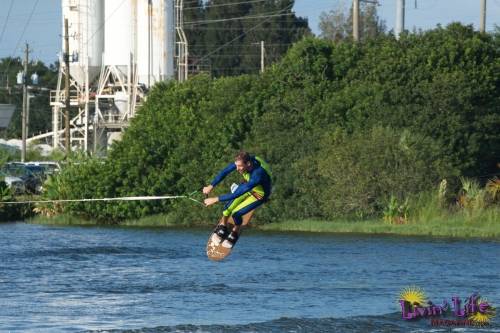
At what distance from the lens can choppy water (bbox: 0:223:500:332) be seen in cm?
2300

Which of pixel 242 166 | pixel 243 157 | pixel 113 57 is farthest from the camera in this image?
pixel 113 57

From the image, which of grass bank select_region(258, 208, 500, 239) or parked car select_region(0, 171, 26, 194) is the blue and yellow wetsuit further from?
parked car select_region(0, 171, 26, 194)

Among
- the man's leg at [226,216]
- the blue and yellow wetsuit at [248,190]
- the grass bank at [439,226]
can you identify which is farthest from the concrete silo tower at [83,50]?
the blue and yellow wetsuit at [248,190]

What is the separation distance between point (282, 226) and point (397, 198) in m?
4.53

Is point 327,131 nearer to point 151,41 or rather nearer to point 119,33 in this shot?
point 151,41

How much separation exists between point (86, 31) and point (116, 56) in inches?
108

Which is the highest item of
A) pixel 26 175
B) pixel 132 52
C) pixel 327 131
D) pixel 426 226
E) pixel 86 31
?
pixel 86 31

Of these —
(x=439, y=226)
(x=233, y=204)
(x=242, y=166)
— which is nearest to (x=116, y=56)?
(x=439, y=226)

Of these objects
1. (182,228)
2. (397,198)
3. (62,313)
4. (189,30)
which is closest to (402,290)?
(62,313)

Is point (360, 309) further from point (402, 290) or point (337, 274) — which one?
point (337, 274)

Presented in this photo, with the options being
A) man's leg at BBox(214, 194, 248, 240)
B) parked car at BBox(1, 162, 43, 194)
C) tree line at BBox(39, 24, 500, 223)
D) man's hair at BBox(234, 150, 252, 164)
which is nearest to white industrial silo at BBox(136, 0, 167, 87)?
parked car at BBox(1, 162, 43, 194)

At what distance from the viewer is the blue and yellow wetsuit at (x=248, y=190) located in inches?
795

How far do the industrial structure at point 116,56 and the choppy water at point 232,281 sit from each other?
3261cm

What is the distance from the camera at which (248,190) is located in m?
20.3
